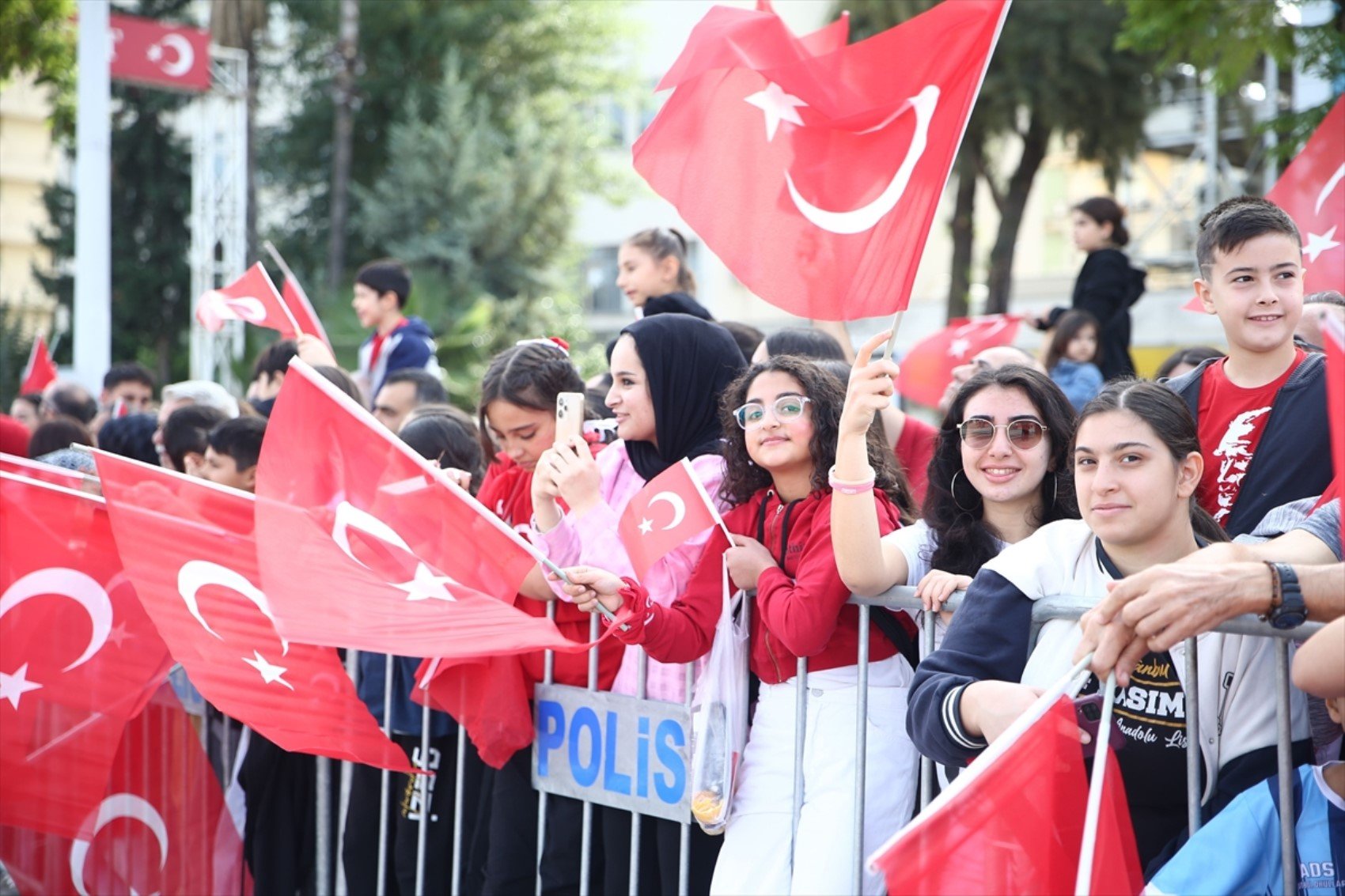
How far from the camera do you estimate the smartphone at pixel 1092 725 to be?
3016 millimetres

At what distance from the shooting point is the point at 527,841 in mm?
4473

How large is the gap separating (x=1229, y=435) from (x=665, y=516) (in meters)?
1.49

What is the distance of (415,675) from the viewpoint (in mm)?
4648

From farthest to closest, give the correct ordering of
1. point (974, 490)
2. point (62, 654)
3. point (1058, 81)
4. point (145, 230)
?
point (145, 230) → point (1058, 81) → point (62, 654) → point (974, 490)

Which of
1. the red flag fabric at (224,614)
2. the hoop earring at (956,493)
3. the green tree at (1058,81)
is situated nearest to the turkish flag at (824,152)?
the hoop earring at (956,493)

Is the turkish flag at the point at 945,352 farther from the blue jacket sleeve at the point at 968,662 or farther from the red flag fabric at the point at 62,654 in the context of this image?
the blue jacket sleeve at the point at 968,662

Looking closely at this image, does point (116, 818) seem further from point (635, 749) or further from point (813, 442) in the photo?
point (813, 442)

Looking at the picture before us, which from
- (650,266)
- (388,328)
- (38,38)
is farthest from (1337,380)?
(38,38)

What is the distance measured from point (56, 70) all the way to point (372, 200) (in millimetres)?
7643

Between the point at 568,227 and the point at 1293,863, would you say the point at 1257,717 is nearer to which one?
the point at 1293,863

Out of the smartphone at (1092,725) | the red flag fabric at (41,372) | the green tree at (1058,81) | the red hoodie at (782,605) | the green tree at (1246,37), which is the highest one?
the green tree at (1058,81)

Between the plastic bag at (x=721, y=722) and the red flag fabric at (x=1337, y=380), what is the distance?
1.72 meters

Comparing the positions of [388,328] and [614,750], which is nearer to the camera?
[614,750]

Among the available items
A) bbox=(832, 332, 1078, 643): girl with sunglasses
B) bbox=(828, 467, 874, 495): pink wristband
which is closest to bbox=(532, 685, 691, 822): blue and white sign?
bbox=(832, 332, 1078, 643): girl with sunglasses
